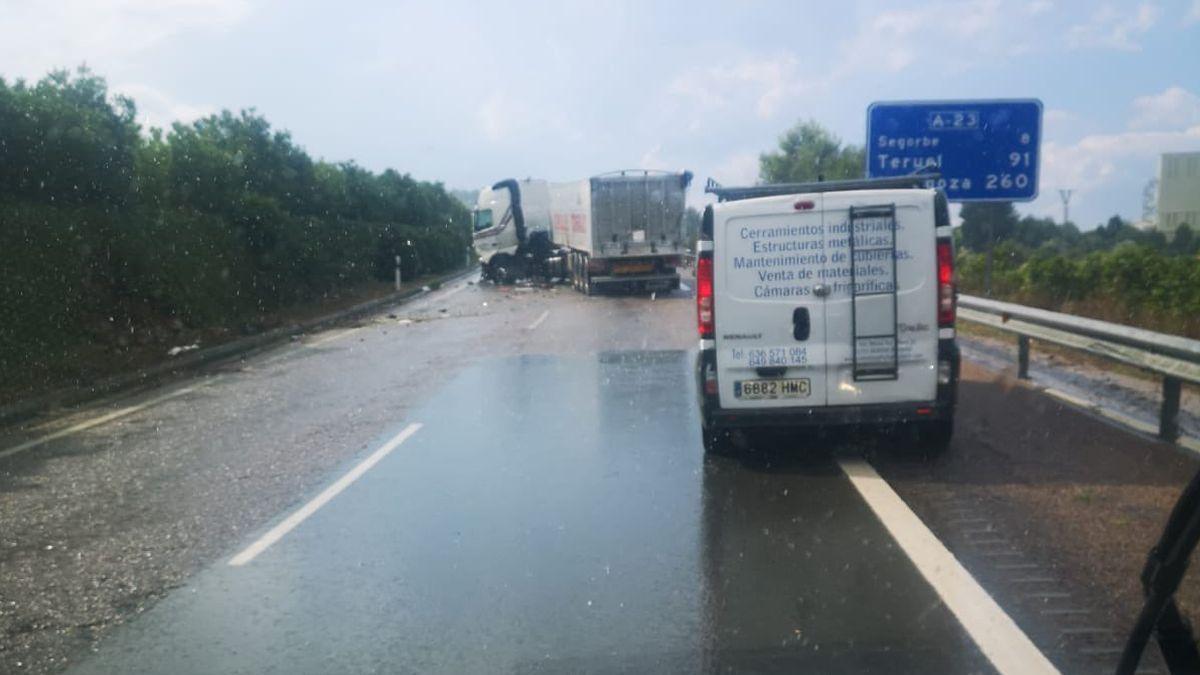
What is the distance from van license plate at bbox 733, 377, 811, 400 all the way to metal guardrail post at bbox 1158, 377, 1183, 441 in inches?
127

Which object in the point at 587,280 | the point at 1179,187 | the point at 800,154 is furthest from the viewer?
the point at 800,154

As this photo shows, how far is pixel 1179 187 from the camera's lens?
1025 centimetres

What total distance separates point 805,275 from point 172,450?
20.0 ft

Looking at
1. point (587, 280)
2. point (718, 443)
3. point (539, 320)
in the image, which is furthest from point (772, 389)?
point (587, 280)

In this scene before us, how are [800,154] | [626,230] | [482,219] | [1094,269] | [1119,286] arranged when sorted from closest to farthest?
[1119,286] < [1094,269] < [626,230] < [482,219] < [800,154]

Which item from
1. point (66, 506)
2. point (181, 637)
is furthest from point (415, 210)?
point (181, 637)

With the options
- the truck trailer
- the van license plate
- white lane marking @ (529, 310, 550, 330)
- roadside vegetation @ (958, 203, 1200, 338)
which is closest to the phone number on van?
the van license plate

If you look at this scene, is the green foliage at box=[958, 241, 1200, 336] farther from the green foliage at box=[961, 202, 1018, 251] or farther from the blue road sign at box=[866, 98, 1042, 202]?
the green foliage at box=[961, 202, 1018, 251]

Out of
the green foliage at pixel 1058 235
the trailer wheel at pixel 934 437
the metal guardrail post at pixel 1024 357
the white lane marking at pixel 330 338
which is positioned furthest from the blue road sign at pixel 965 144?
the white lane marking at pixel 330 338

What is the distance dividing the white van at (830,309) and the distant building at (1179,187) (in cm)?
309

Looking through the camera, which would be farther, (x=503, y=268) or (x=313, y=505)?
(x=503, y=268)

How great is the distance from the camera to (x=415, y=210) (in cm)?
5116

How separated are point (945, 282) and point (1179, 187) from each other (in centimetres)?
347

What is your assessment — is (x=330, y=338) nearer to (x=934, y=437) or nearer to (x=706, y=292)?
(x=706, y=292)
